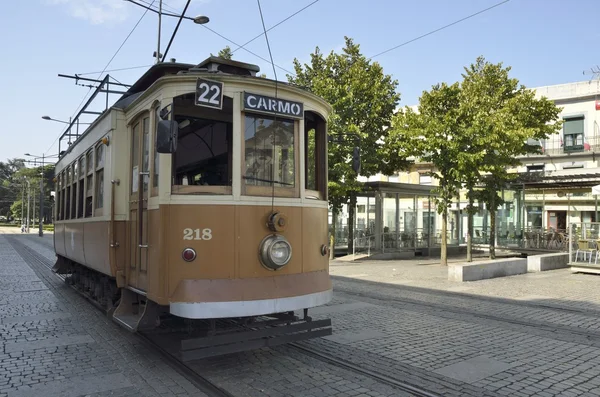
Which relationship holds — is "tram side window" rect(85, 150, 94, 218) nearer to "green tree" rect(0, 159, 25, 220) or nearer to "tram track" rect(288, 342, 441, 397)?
"tram track" rect(288, 342, 441, 397)

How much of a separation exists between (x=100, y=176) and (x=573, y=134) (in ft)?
123

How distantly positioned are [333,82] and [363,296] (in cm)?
1107

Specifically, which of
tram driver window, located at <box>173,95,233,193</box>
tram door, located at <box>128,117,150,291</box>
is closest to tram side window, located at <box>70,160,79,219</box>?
tram door, located at <box>128,117,150,291</box>

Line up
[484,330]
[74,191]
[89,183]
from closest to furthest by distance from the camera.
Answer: [484,330] → [89,183] → [74,191]

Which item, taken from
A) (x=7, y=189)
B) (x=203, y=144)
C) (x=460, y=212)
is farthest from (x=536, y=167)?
(x=7, y=189)

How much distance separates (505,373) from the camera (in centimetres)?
534

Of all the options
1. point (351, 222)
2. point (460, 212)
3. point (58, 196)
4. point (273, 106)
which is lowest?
point (351, 222)

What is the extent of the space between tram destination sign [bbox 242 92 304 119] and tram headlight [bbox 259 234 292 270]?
1.39 meters

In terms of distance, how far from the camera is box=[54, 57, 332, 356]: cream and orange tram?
16.1 feet

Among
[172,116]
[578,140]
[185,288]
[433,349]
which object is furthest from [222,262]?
[578,140]

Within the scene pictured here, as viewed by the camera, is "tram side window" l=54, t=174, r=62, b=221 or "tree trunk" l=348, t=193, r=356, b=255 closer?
"tram side window" l=54, t=174, r=62, b=221

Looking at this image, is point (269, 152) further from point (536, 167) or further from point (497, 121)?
point (536, 167)

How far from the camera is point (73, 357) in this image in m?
5.83

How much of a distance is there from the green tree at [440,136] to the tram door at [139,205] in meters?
11.9
